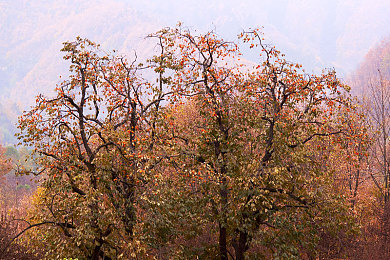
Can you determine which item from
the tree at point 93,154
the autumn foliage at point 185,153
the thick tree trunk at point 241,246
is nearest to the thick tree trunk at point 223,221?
the autumn foliage at point 185,153

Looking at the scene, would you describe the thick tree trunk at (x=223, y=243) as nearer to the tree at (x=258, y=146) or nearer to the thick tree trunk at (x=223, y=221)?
the thick tree trunk at (x=223, y=221)

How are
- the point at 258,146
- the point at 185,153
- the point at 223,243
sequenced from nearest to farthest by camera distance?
the point at 185,153, the point at 258,146, the point at 223,243

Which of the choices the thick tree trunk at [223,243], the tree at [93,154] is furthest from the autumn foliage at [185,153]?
the thick tree trunk at [223,243]

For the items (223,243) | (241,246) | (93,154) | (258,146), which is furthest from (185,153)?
(223,243)

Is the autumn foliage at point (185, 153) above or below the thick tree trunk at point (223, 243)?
above

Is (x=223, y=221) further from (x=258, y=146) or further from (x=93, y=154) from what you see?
(x=93, y=154)

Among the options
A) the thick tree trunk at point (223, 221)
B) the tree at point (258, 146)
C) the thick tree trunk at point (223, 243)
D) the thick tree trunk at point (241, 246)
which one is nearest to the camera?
the tree at point (258, 146)

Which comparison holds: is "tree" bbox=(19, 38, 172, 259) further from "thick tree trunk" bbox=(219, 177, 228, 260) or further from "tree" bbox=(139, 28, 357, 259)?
"thick tree trunk" bbox=(219, 177, 228, 260)

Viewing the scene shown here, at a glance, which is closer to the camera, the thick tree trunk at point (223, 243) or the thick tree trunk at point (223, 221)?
the thick tree trunk at point (223, 221)

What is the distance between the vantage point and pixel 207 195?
15984mm

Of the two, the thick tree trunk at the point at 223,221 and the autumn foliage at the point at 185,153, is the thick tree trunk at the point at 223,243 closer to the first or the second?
the thick tree trunk at the point at 223,221

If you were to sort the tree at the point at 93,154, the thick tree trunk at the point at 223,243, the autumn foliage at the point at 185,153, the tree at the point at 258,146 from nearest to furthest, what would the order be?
the tree at the point at 93,154, the autumn foliage at the point at 185,153, the tree at the point at 258,146, the thick tree trunk at the point at 223,243

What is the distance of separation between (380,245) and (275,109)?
9.78 meters

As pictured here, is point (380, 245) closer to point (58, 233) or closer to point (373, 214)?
point (373, 214)
